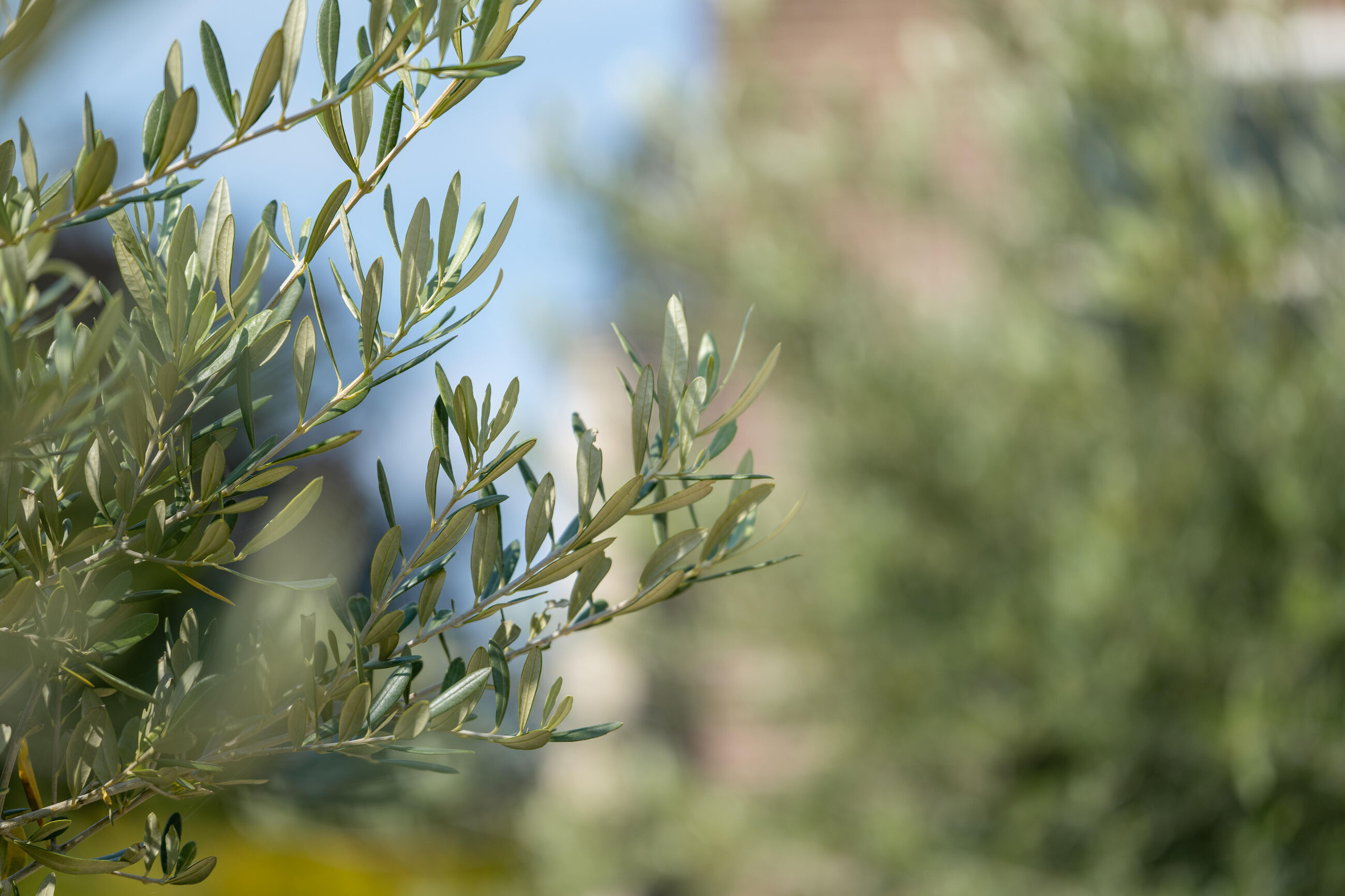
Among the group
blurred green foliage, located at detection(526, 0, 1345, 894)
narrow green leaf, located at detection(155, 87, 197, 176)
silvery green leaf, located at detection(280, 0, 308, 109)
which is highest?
silvery green leaf, located at detection(280, 0, 308, 109)

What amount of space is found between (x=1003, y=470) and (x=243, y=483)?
141 cm

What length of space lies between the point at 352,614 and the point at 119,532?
Answer: 78 mm

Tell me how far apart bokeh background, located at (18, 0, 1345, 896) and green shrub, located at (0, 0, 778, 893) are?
0.55 meters

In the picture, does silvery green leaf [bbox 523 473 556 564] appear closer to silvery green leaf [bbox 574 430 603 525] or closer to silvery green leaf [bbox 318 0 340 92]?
silvery green leaf [bbox 574 430 603 525]

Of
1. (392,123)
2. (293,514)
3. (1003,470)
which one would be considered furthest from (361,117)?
(1003,470)

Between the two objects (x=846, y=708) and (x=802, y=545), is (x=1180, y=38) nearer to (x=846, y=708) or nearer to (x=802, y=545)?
(x=802, y=545)

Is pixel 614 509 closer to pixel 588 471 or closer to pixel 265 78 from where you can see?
pixel 588 471

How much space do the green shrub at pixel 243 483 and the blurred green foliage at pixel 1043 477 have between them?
3.51 feet

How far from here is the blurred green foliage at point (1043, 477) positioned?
1.28 m

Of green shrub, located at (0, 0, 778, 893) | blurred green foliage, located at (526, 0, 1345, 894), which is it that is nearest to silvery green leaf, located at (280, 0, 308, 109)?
green shrub, located at (0, 0, 778, 893)

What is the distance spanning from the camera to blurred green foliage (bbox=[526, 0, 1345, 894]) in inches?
50.4

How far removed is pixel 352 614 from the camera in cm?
32

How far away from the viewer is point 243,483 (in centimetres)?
28

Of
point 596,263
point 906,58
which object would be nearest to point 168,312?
point 596,263
